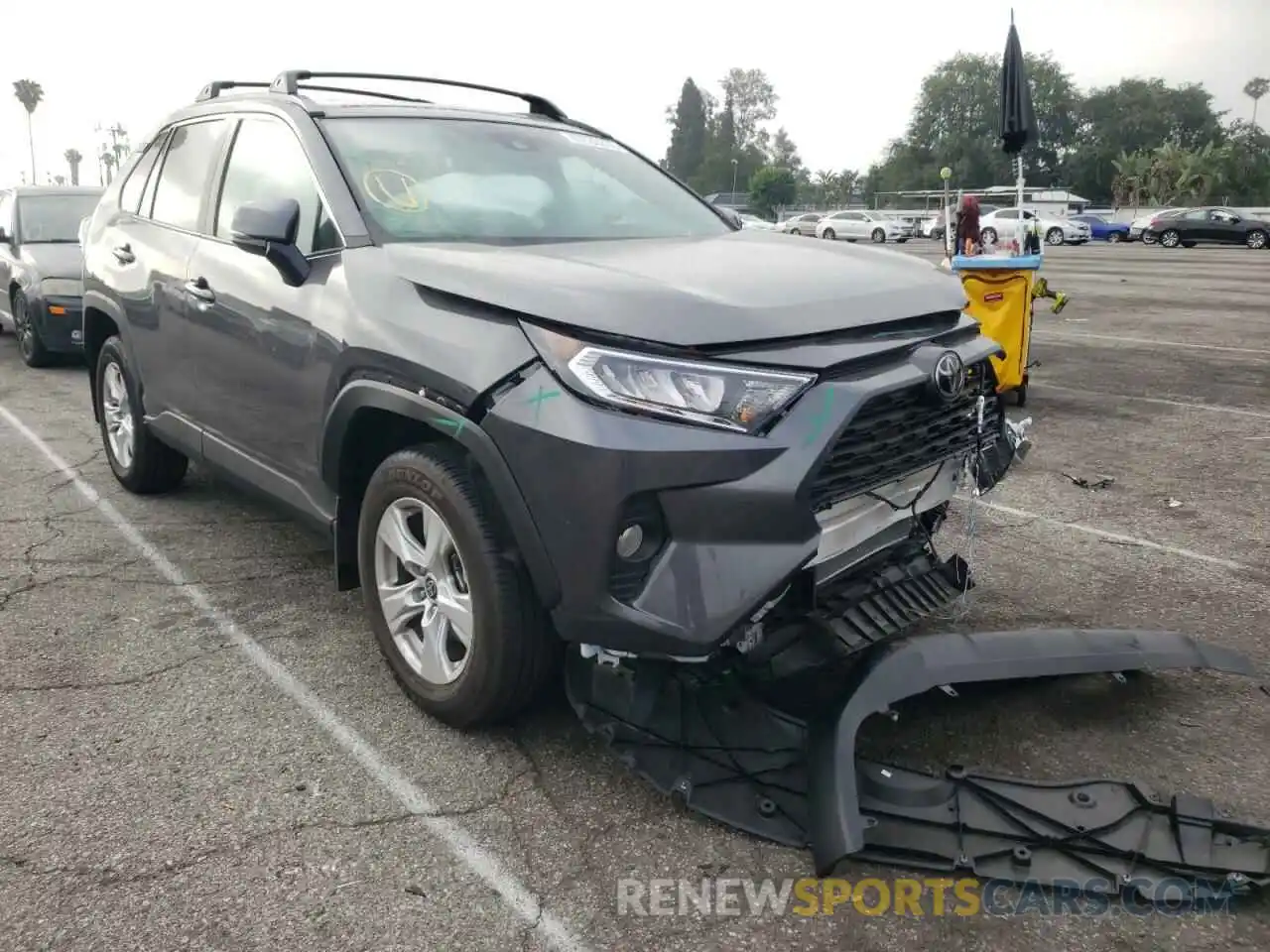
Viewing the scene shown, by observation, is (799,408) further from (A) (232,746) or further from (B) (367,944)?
(A) (232,746)

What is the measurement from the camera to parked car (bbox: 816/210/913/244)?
161 ft

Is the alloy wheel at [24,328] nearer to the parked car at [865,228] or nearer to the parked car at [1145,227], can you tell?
the parked car at [1145,227]

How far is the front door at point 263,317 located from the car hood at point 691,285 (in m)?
0.47

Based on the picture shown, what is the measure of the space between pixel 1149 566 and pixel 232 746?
3.71 m

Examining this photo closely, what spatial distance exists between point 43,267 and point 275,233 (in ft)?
25.0

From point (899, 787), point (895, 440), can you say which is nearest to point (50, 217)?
point (895, 440)

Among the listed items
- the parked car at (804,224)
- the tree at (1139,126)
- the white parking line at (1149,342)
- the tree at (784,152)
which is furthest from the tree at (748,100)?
the white parking line at (1149,342)

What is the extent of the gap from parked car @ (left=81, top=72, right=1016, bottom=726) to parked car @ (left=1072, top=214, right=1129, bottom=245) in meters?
48.2

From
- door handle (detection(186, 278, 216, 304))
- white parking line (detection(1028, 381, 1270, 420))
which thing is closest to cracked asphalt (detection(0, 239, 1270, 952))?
door handle (detection(186, 278, 216, 304))

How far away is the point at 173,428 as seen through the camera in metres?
4.65

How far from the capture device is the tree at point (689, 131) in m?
139

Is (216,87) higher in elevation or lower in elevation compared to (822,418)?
higher

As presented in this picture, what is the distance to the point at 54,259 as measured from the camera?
9.74 meters

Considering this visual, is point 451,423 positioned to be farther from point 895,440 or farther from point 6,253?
point 6,253
